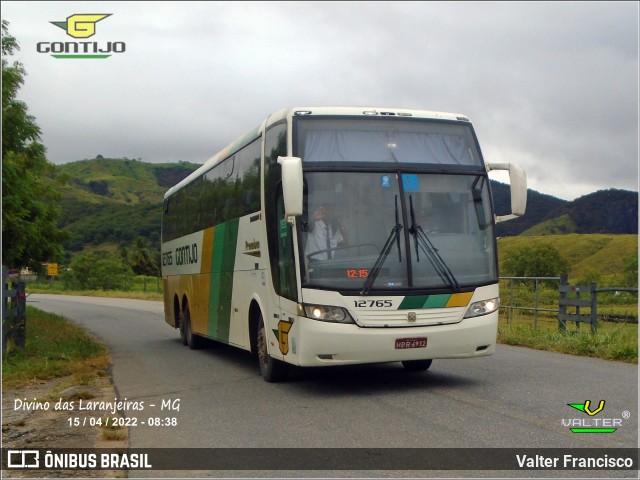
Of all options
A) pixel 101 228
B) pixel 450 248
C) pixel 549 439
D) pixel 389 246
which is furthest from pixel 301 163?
pixel 101 228

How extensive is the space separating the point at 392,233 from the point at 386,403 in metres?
2.02

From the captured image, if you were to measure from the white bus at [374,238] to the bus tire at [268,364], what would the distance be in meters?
0.02

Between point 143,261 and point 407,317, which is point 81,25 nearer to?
point 407,317

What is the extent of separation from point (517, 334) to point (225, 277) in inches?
267

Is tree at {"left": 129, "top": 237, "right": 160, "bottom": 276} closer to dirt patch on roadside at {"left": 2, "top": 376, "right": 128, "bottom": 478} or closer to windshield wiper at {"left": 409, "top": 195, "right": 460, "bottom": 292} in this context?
dirt patch on roadside at {"left": 2, "top": 376, "right": 128, "bottom": 478}

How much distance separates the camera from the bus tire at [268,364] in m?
11.7

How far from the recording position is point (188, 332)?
18703 millimetres

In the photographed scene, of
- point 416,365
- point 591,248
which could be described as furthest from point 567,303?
point 591,248

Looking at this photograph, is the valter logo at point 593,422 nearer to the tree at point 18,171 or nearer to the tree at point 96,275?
the tree at point 18,171

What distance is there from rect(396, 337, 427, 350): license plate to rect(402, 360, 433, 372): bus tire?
7.61 feet

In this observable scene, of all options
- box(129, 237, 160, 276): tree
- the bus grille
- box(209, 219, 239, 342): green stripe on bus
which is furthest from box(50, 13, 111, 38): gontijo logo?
box(129, 237, 160, 276): tree

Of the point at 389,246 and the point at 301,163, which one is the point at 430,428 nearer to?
the point at 389,246

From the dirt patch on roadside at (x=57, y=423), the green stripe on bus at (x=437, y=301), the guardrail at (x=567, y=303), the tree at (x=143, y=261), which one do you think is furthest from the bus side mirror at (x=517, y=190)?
the tree at (x=143, y=261)

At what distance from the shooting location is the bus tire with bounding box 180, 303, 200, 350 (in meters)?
18.2
